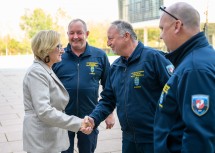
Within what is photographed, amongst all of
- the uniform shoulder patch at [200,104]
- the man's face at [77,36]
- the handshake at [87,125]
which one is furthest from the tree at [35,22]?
the uniform shoulder patch at [200,104]

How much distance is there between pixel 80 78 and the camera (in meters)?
4.12

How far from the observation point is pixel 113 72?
344 centimetres

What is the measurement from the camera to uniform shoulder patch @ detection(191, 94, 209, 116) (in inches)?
71.9

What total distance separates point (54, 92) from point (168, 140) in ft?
4.92

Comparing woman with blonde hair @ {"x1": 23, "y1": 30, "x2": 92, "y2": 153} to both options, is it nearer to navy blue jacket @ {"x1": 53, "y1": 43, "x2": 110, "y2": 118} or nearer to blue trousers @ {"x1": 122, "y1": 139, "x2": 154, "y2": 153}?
blue trousers @ {"x1": 122, "y1": 139, "x2": 154, "y2": 153}

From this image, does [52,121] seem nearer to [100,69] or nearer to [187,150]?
[100,69]

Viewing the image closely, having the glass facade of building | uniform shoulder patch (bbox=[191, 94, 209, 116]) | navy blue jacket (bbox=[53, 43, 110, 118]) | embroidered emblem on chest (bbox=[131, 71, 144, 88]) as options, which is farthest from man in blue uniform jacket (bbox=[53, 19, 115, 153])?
the glass facade of building

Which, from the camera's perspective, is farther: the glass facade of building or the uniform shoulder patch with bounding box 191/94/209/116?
the glass facade of building

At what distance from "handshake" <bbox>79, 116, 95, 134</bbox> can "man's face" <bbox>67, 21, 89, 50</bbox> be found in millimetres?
1058

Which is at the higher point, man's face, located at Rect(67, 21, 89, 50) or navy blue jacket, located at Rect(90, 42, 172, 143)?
man's face, located at Rect(67, 21, 89, 50)

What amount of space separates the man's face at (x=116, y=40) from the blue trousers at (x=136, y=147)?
0.90m

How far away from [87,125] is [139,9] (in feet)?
214

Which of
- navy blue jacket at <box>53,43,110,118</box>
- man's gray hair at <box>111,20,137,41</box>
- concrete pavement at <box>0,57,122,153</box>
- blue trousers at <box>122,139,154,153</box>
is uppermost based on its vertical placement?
man's gray hair at <box>111,20,137,41</box>

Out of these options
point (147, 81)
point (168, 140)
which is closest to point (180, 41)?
point (168, 140)
